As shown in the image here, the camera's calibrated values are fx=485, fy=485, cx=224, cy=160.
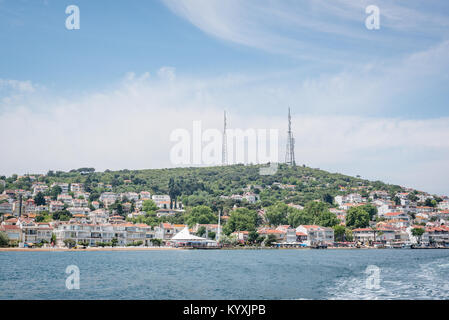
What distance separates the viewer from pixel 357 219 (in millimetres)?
87688

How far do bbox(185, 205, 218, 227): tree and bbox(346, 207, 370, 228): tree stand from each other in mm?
24761

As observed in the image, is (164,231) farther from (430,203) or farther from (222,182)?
(430,203)

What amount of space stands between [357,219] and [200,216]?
29011 mm

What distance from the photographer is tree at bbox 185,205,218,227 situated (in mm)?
80188

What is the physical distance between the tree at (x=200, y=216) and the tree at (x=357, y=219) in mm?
24761

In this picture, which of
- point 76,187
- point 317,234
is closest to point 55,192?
point 76,187

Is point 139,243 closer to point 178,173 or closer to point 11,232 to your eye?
point 11,232

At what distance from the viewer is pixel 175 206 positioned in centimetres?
10425

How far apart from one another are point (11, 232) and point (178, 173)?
236 feet

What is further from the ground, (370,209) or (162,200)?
(162,200)

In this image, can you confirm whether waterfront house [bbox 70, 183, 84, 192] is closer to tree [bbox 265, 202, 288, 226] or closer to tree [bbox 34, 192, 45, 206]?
tree [bbox 34, 192, 45, 206]

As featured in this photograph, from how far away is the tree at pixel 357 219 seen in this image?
87.2 m

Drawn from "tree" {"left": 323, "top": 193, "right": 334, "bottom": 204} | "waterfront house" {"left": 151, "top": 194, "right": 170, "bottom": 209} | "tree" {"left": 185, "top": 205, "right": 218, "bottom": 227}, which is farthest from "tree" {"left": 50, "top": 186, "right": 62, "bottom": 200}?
"tree" {"left": 323, "top": 193, "right": 334, "bottom": 204}

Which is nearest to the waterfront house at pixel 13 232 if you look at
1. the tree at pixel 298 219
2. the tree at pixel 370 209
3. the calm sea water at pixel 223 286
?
the calm sea water at pixel 223 286
